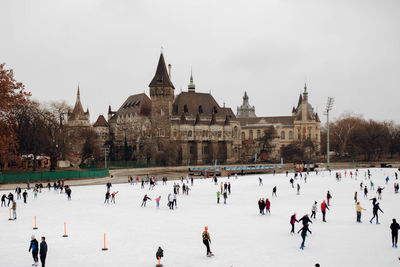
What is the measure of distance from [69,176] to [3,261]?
3340cm

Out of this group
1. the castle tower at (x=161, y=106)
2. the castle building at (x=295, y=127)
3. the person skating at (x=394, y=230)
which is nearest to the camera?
the person skating at (x=394, y=230)

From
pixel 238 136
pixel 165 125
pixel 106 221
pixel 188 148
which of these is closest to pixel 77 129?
pixel 165 125

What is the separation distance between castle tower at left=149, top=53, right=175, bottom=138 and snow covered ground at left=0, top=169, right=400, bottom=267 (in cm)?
5038

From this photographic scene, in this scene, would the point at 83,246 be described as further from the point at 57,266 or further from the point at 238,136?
the point at 238,136

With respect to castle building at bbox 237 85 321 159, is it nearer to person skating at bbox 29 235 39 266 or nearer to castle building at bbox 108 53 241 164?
castle building at bbox 108 53 241 164

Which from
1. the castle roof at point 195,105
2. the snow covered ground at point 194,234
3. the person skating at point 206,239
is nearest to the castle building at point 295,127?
the castle roof at point 195,105

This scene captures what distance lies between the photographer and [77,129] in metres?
68.8

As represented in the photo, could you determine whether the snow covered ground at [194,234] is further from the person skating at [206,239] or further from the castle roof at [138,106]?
the castle roof at [138,106]

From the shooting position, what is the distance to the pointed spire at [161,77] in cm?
7606

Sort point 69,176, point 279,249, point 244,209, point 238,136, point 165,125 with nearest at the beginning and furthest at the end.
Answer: point 279,249 < point 244,209 < point 69,176 < point 165,125 < point 238,136

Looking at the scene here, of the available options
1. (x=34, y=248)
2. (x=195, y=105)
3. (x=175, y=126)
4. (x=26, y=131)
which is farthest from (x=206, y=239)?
(x=195, y=105)

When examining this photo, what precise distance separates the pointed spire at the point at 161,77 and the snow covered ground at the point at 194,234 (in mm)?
52843

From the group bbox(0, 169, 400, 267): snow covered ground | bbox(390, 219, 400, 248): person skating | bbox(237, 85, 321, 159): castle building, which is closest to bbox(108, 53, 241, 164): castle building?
bbox(237, 85, 321, 159): castle building

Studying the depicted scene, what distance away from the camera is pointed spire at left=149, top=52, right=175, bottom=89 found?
76.1 metres
